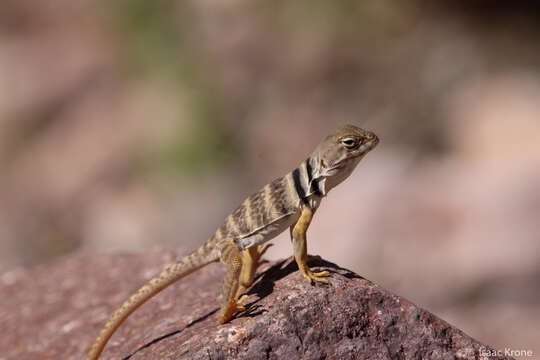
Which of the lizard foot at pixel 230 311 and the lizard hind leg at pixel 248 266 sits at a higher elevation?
the lizard hind leg at pixel 248 266

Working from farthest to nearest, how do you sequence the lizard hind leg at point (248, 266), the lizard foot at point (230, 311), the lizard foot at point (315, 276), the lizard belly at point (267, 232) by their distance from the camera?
the lizard hind leg at point (248, 266)
the lizard belly at point (267, 232)
the lizard foot at point (315, 276)
the lizard foot at point (230, 311)

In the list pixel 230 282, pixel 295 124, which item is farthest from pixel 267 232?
pixel 295 124

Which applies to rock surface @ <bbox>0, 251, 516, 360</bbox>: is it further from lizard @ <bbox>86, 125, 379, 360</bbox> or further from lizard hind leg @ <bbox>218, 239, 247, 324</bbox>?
lizard @ <bbox>86, 125, 379, 360</bbox>

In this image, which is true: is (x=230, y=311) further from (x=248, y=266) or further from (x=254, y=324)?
(x=248, y=266)

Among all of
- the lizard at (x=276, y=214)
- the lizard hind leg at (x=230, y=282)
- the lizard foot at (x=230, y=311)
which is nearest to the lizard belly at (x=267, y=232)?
the lizard at (x=276, y=214)

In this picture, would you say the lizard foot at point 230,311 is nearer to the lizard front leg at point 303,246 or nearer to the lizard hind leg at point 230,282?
the lizard hind leg at point 230,282

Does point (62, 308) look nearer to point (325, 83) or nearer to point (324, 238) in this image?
point (324, 238)
